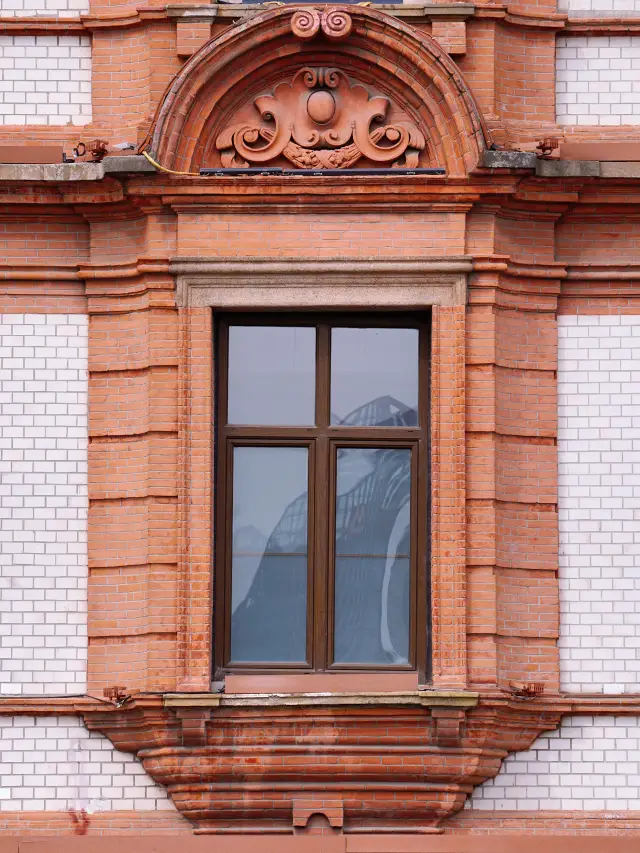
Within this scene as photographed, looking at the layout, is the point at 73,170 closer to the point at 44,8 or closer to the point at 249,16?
the point at 44,8

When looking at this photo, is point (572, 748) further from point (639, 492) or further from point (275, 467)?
point (275, 467)

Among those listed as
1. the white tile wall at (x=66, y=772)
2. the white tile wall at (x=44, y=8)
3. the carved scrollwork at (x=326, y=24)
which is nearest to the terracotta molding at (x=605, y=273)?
the carved scrollwork at (x=326, y=24)

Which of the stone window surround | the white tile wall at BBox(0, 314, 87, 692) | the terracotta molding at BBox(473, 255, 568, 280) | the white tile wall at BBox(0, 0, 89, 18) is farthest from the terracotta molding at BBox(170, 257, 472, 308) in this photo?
the white tile wall at BBox(0, 0, 89, 18)

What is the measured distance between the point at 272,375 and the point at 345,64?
2545 mm

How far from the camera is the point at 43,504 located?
1351cm

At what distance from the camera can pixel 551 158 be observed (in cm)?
1343

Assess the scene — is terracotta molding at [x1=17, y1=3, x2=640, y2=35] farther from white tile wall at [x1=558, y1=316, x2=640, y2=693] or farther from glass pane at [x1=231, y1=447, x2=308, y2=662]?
glass pane at [x1=231, y1=447, x2=308, y2=662]

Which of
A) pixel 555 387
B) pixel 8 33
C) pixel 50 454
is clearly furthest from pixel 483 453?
pixel 8 33

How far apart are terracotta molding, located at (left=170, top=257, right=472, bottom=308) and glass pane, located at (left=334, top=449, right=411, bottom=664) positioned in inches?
48.6

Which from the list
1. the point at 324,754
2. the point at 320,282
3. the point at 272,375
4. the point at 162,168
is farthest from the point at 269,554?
the point at 162,168

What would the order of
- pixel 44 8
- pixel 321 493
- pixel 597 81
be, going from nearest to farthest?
pixel 321 493 → pixel 597 81 → pixel 44 8

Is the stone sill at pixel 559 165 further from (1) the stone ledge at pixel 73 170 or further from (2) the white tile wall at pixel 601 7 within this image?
(1) the stone ledge at pixel 73 170

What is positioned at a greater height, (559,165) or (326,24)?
(326,24)

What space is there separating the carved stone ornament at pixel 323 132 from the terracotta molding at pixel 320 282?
0.86 metres
